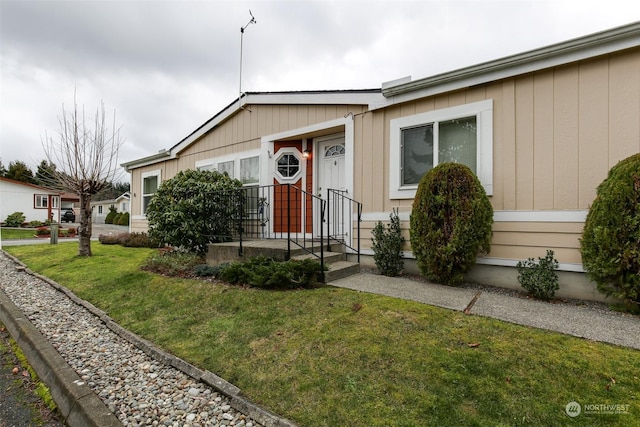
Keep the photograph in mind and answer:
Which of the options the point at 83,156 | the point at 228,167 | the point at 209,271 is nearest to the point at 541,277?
the point at 209,271

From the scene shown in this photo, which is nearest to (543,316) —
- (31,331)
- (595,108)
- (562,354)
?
(562,354)

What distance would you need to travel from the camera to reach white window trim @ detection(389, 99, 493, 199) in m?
4.22

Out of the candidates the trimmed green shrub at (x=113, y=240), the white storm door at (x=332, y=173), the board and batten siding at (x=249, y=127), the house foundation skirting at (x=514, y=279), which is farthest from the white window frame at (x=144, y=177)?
the house foundation skirting at (x=514, y=279)

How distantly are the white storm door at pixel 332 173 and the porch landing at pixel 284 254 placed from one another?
0.68 meters

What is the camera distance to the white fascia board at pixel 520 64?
3408 millimetres

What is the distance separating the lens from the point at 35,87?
447 inches

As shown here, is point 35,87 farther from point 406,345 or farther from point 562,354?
point 562,354

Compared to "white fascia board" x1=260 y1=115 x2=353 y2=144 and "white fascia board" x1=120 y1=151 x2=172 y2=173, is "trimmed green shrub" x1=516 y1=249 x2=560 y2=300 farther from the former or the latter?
"white fascia board" x1=120 y1=151 x2=172 y2=173

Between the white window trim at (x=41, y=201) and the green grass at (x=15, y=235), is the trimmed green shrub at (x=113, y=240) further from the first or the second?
the white window trim at (x=41, y=201)

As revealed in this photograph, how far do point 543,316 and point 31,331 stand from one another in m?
5.44

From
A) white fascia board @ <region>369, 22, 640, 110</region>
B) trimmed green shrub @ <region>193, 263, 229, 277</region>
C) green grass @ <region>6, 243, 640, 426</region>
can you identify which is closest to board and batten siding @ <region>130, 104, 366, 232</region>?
white fascia board @ <region>369, 22, 640, 110</region>

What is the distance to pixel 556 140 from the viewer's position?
3.81m

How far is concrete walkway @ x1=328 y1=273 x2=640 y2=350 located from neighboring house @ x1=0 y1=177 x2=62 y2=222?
26577 millimetres

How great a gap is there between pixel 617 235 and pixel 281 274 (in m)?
3.74
